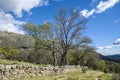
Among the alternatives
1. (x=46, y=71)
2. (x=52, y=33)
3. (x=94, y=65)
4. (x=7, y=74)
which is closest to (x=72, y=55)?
(x=94, y=65)

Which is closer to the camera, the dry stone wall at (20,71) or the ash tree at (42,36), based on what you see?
the dry stone wall at (20,71)

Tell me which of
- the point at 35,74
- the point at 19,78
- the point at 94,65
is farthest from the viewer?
the point at 94,65

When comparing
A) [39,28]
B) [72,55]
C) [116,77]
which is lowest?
[116,77]

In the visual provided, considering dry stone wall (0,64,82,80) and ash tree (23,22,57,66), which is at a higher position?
ash tree (23,22,57,66)

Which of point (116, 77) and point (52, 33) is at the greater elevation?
point (52, 33)

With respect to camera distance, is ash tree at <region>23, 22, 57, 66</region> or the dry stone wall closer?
the dry stone wall

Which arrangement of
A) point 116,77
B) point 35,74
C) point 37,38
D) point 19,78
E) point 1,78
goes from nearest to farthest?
1. point 116,77
2. point 1,78
3. point 19,78
4. point 35,74
5. point 37,38

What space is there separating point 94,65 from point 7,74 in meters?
69.0

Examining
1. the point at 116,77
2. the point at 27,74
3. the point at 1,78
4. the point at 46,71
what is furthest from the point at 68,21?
the point at 116,77

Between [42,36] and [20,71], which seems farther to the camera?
[42,36]

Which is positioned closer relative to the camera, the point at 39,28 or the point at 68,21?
the point at 68,21

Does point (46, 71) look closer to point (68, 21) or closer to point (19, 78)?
point (19, 78)

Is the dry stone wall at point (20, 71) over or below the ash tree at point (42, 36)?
below

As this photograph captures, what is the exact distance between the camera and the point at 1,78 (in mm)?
16172
